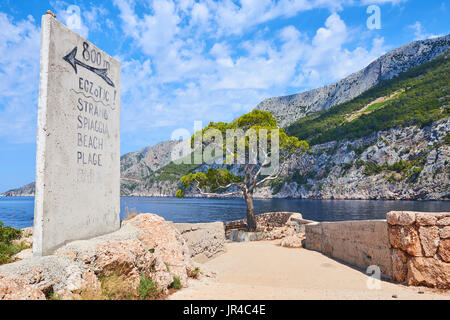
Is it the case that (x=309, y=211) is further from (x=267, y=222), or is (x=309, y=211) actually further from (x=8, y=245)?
(x=8, y=245)

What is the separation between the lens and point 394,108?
90062 millimetres

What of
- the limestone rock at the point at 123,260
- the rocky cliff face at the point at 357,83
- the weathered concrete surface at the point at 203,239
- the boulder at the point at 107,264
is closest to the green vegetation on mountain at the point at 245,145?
the weathered concrete surface at the point at 203,239

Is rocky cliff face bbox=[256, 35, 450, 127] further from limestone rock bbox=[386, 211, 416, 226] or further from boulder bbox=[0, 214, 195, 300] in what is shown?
boulder bbox=[0, 214, 195, 300]

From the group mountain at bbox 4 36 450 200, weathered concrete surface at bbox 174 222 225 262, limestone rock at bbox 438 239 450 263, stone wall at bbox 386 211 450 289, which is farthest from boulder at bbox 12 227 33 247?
mountain at bbox 4 36 450 200

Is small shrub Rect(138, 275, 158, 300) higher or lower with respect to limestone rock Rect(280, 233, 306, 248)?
higher

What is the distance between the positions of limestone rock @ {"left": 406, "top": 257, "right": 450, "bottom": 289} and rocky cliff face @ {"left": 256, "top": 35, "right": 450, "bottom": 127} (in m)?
140

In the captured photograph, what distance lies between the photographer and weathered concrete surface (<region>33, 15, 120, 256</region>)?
4793mm

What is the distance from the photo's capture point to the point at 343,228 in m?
8.70

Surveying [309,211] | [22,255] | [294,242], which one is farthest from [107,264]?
[309,211]

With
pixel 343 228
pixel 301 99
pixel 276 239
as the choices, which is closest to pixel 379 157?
pixel 276 239

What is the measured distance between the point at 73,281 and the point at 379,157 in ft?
274

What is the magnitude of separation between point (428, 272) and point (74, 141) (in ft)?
23.0

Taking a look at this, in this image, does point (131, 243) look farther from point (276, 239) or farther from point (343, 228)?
point (276, 239)
